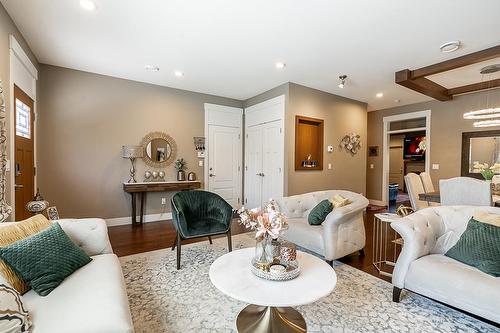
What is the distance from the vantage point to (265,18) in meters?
2.54

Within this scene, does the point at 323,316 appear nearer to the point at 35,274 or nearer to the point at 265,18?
the point at 35,274

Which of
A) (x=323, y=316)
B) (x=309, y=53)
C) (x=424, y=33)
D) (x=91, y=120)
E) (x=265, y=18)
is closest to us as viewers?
(x=323, y=316)

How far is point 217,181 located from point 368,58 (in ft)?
12.0

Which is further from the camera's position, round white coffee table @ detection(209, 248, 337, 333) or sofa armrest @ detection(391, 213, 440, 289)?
sofa armrest @ detection(391, 213, 440, 289)

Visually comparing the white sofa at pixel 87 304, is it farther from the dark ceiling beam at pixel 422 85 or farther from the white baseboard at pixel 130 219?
the dark ceiling beam at pixel 422 85

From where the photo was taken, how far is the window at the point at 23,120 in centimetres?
302

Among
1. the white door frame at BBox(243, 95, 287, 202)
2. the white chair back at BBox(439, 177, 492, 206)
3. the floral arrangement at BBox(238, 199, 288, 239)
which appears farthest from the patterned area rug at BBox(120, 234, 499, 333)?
the white door frame at BBox(243, 95, 287, 202)

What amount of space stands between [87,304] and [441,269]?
229 cm

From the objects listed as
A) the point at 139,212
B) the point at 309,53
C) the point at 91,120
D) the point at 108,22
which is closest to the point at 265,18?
the point at 309,53

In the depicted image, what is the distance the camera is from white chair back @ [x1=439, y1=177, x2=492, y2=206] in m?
2.82

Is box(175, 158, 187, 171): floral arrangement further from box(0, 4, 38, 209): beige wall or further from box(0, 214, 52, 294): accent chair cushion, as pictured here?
box(0, 214, 52, 294): accent chair cushion

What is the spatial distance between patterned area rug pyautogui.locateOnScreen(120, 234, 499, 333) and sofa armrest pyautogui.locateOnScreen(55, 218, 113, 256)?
20.4 inches

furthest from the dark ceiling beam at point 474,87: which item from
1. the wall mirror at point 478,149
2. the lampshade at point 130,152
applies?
the lampshade at point 130,152

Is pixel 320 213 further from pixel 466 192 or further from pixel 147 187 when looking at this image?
pixel 147 187
